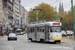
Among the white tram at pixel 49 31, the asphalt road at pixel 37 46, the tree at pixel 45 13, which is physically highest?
the tree at pixel 45 13

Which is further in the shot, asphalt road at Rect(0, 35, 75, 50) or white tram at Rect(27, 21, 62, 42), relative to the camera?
white tram at Rect(27, 21, 62, 42)

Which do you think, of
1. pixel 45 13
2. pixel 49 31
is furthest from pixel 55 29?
pixel 45 13

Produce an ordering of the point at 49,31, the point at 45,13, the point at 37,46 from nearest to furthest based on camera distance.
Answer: the point at 37,46 → the point at 49,31 → the point at 45,13

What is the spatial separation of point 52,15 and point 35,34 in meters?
48.3

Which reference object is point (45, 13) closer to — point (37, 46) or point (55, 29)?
point (55, 29)

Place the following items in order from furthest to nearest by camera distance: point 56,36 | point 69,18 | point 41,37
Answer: point 69,18 < point 41,37 < point 56,36

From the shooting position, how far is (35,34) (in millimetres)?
30969

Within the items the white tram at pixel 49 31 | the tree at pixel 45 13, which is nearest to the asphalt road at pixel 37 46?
the white tram at pixel 49 31

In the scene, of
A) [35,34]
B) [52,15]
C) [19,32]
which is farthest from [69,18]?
[35,34]

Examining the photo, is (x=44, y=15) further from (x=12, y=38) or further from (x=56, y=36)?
(x=56, y=36)

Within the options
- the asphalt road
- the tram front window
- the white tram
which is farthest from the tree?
the asphalt road

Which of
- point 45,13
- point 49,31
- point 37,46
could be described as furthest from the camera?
point 45,13

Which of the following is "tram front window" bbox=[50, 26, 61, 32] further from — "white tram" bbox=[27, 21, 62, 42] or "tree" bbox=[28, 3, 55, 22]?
"tree" bbox=[28, 3, 55, 22]

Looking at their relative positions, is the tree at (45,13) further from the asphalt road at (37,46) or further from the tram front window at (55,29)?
the asphalt road at (37,46)
